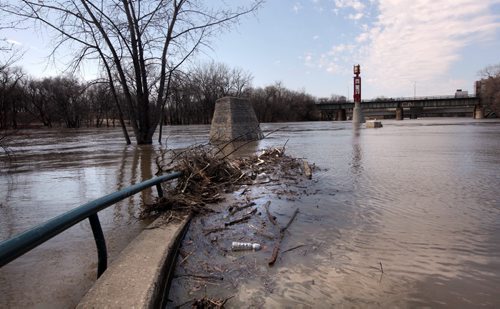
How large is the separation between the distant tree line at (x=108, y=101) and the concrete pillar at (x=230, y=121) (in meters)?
1.83

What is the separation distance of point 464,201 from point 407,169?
13.8 feet

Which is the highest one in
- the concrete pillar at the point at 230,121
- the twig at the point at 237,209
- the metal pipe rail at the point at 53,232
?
the concrete pillar at the point at 230,121

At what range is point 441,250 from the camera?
412cm

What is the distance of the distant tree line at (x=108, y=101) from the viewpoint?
29.4 ft

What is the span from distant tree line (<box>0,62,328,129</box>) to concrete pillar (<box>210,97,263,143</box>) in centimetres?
183

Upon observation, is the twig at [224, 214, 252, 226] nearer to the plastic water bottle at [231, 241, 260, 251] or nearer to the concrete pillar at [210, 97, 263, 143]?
the plastic water bottle at [231, 241, 260, 251]

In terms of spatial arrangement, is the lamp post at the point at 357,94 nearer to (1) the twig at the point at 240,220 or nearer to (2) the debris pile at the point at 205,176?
(2) the debris pile at the point at 205,176

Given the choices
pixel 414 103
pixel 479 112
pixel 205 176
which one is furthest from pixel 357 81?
pixel 205 176

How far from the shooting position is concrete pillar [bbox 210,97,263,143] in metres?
20.9

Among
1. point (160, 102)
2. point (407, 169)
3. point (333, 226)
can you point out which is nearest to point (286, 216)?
point (333, 226)

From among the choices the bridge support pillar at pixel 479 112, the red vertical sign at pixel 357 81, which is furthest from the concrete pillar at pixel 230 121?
the bridge support pillar at pixel 479 112

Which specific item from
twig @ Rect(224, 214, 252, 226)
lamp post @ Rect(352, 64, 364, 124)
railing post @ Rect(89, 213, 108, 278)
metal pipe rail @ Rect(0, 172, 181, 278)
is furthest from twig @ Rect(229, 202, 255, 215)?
lamp post @ Rect(352, 64, 364, 124)

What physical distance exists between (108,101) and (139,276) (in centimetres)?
2307

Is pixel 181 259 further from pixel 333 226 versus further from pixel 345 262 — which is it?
pixel 333 226
